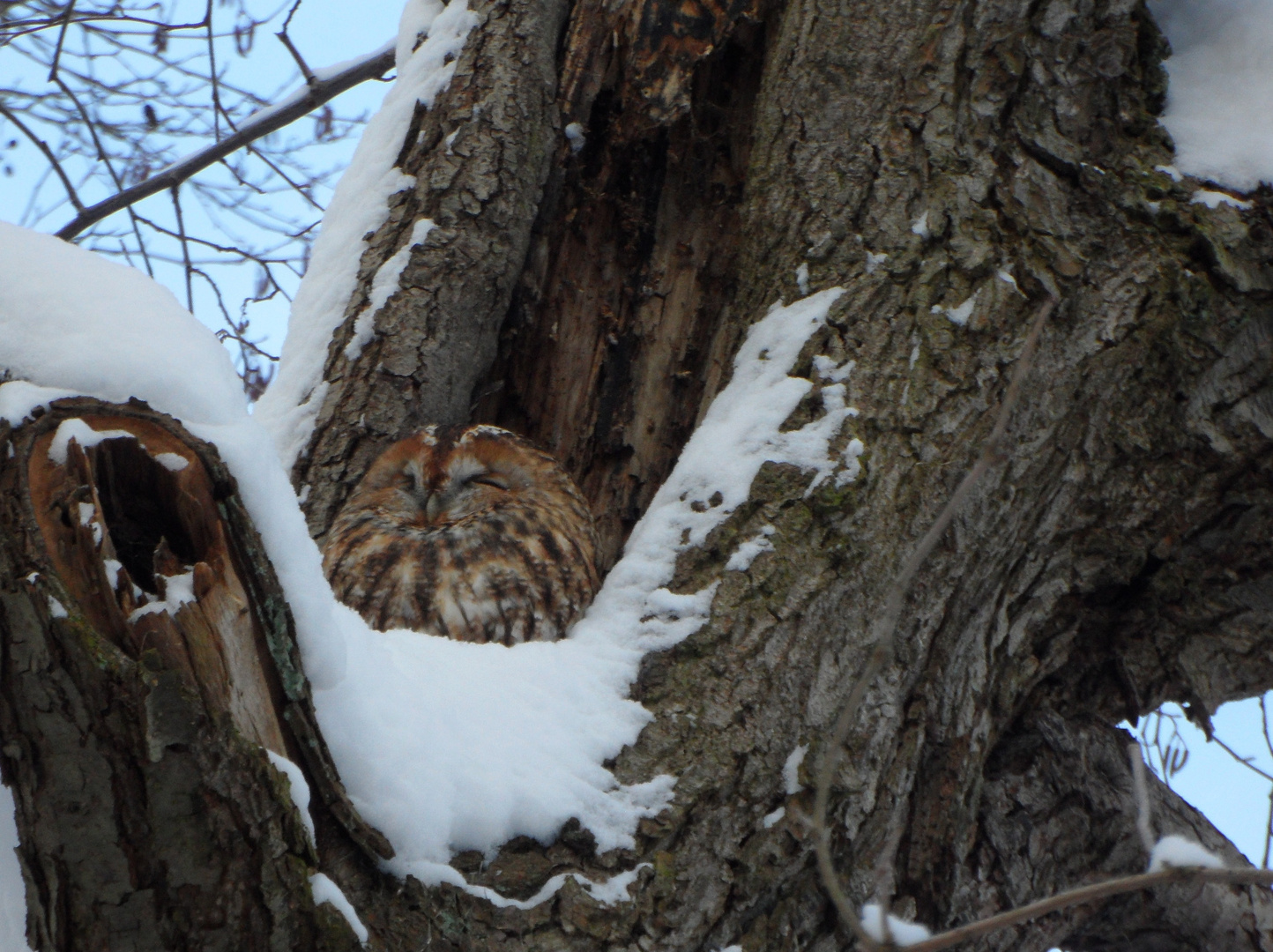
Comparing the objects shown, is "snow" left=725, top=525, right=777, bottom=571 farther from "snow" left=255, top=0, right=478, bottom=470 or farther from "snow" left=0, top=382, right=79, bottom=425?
"snow" left=255, top=0, right=478, bottom=470

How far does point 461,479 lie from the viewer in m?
2.54

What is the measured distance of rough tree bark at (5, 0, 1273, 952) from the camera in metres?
1.53

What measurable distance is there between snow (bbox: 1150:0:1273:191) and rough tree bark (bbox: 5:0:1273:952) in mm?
56

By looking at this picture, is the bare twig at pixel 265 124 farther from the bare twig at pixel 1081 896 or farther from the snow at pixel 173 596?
the bare twig at pixel 1081 896

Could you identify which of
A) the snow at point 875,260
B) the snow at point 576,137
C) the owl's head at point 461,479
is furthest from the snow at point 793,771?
the snow at point 576,137

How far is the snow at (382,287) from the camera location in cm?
248

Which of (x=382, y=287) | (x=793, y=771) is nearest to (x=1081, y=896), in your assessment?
(x=793, y=771)

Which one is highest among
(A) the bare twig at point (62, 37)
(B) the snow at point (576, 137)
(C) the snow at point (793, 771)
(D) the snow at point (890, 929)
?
(A) the bare twig at point (62, 37)

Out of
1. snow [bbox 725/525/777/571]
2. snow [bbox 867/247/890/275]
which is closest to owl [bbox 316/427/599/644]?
snow [bbox 725/525/777/571]

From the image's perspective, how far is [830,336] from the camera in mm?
1896

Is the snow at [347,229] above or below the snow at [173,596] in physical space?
above

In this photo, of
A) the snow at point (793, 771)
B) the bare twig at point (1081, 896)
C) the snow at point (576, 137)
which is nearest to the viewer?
the bare twig at point (1081, 896)

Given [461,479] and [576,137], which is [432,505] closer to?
[461,479]

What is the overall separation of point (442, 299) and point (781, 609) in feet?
4.16
